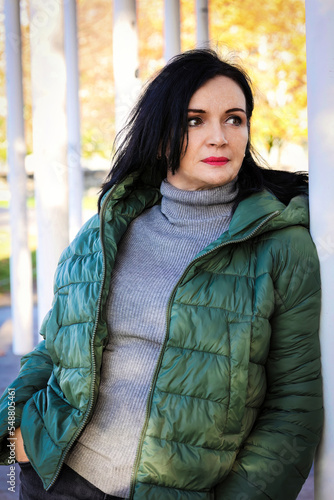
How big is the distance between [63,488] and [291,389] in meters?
0.85

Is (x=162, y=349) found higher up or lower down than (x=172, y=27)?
lower down

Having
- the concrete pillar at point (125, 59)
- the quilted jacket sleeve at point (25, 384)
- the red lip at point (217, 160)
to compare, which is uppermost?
the concrete pillar at point (125, 59)

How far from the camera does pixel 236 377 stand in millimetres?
1833

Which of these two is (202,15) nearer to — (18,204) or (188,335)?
(18,204)

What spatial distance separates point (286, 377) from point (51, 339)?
0.93 meters

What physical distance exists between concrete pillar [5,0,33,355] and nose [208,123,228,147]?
12.3ft

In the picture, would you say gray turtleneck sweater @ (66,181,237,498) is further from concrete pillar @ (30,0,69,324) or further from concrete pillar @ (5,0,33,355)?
concrete pillar @ (5,0,33,355)

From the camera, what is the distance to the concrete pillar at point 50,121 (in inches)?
144

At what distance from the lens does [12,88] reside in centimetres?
552

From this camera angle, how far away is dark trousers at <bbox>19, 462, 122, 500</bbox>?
1.95 metres

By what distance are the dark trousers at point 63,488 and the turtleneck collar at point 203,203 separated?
103 cm

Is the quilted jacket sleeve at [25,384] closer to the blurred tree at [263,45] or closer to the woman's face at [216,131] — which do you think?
the woman's face at [216,131]

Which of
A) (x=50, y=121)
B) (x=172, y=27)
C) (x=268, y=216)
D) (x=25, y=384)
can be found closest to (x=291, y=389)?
(x=268, y=216)

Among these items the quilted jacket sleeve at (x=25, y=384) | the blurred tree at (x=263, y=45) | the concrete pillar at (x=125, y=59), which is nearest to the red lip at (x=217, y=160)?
the quilted jacket sleeve at (x=25, y=384)
